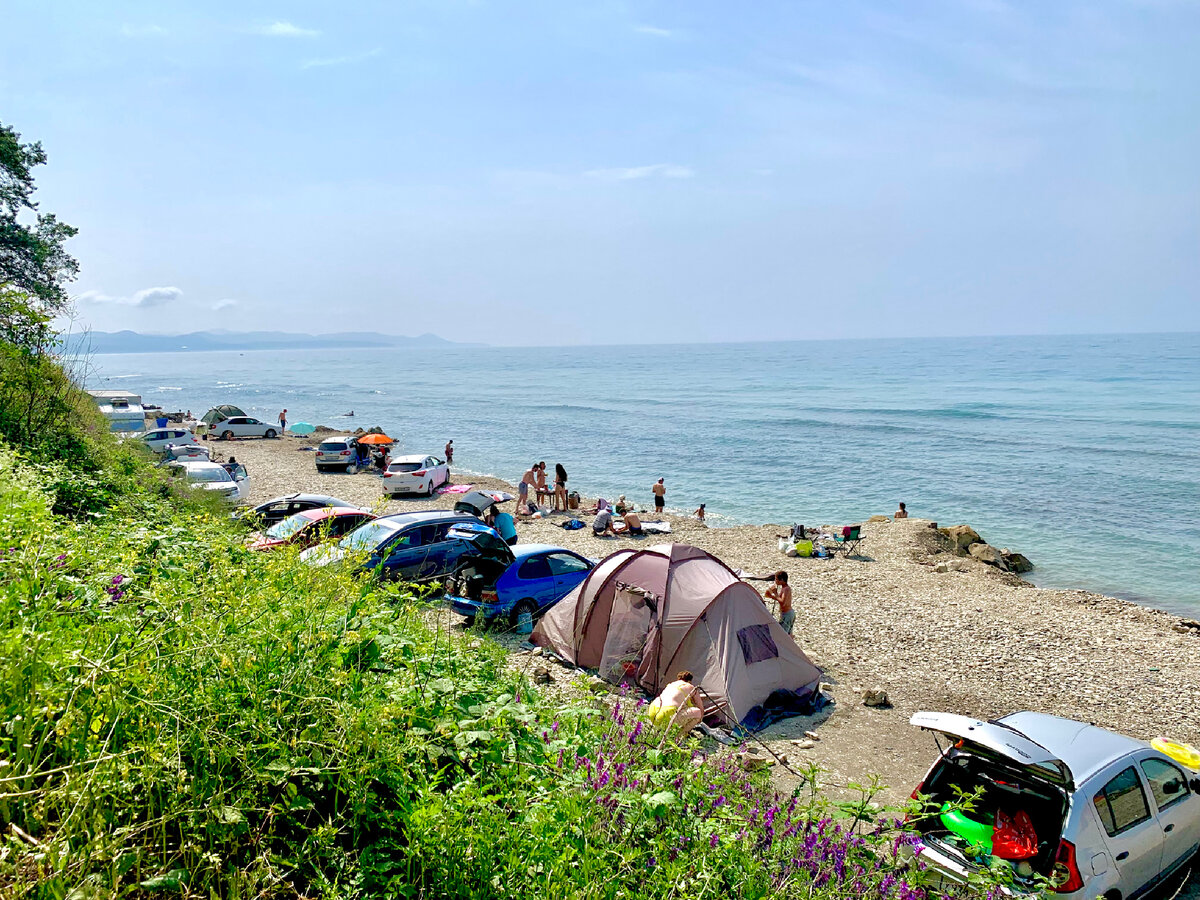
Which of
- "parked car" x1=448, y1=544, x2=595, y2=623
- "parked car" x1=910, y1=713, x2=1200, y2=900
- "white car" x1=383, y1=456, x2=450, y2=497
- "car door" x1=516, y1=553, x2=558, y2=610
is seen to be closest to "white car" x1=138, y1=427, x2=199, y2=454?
"white car" x1=383, y1=456, x2=450, y2=497

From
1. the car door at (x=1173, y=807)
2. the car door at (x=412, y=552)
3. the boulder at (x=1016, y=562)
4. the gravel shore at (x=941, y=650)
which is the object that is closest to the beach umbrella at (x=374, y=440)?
the gravel shore at (x=941, y=650)

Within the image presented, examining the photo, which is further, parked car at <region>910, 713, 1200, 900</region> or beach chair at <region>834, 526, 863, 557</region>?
beach chair at <region>834, 526, 863, 557</region>

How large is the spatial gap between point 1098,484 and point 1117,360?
139m

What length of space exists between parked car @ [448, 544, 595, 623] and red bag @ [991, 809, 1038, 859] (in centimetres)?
792

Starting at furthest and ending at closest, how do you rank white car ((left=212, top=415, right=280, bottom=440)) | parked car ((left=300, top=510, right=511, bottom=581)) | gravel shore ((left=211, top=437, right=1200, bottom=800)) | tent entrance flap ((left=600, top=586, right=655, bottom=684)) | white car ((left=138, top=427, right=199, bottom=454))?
white car ((left=212, top=415, right=280, bottom=440)) < white car ((left=138, top=427, right=199, bottom=454)) < parked car ((left=300, top=510, right=511, bottom=581)) < tent entrance flap ((left=600, top=586, right=655, bottom=684)) < gravel shore ((left=211, top=437, right=1200, bottom=800))

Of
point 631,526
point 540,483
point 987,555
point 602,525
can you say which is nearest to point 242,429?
point 540,483

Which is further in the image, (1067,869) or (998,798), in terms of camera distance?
(998,798)

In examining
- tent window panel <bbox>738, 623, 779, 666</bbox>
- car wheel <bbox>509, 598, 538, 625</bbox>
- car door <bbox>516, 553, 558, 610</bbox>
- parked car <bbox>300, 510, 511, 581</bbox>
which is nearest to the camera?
tent window panel <bbox>738, 623, 779, 666</bbox>

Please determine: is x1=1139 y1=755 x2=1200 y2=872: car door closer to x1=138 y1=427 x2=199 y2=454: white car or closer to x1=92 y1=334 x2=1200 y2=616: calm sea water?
x1=92 y1=334 x2=1200 y2=616: calm sea water

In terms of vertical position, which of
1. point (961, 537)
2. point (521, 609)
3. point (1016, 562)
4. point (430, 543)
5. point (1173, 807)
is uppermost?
point (430, 543)

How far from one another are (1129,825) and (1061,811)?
0.92 m

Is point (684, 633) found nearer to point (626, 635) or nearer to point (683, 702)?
point (626, 635)

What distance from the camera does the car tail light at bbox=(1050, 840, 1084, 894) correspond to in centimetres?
560

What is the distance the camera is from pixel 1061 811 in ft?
19.2
